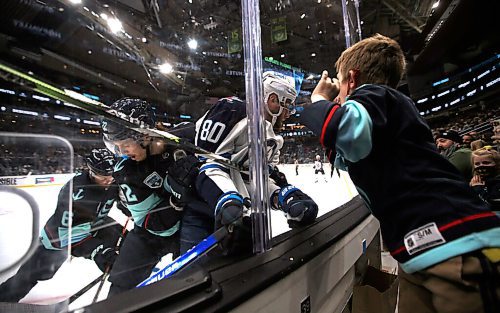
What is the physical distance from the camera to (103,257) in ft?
3.41

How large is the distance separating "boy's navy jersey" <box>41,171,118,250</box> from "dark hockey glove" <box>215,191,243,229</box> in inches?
15.9

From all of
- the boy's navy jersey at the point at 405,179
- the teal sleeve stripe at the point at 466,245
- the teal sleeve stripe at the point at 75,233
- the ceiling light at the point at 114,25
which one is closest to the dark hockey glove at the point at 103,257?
the teal sleeve stripe at the point at 75,233

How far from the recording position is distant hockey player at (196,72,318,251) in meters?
0.73

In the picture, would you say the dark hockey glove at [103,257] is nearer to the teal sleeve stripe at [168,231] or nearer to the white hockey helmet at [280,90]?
the teal sleeve stripe at [168,231]

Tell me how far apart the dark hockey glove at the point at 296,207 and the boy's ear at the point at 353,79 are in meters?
0.41

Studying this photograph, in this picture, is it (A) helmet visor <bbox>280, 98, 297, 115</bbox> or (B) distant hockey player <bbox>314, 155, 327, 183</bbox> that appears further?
(B) distant hockey player <bbox>314, 155, 327, 183</bbox>

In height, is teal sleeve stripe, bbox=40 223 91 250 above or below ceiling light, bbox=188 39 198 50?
below

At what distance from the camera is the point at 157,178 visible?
902mm

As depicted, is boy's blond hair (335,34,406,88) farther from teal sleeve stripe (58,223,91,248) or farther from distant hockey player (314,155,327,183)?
distant hockey player (314,155,327,183)

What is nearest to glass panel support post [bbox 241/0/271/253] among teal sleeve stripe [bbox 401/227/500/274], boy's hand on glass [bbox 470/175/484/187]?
teal sleeve stripe [bbox 401/227/500/274]

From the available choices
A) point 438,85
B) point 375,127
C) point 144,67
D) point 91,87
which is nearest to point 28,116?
point 91,87

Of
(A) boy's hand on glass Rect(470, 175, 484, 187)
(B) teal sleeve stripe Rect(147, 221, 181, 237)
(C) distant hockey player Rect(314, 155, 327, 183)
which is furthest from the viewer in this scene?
(C) distant hockey player Rect(314, 155, 327, 183)

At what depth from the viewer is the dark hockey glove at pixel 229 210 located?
675mm

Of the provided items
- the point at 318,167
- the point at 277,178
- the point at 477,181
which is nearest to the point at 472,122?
the point at 477,181
